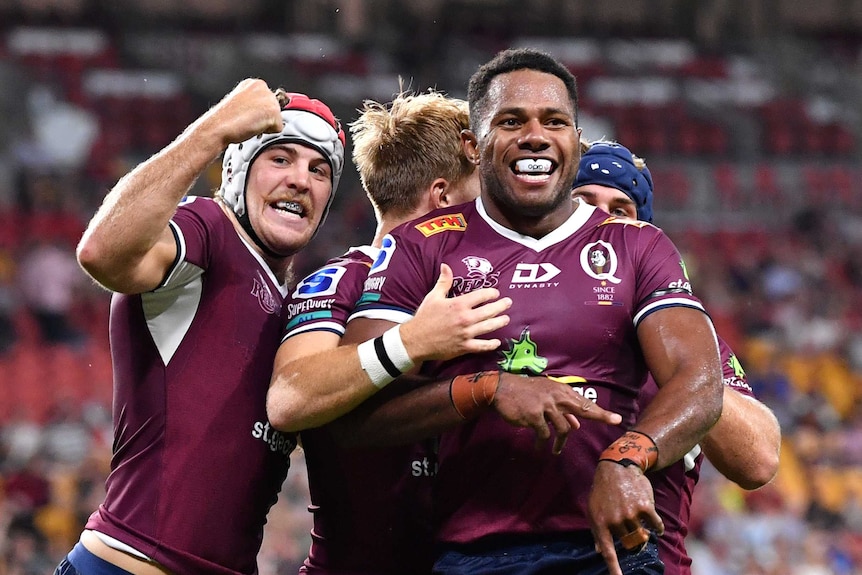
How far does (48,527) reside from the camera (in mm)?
9523

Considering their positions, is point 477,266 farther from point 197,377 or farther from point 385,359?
point 197,377

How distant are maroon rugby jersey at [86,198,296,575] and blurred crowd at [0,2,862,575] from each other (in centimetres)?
531

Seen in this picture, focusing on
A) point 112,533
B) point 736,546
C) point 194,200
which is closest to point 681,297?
point 194,200

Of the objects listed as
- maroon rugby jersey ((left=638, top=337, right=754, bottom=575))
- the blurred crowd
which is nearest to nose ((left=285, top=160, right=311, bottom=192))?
maroon rugby jersey ((left=638, top=337, right=754, bottom=575))

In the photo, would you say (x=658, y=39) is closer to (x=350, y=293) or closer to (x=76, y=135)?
(x=76, y=135)

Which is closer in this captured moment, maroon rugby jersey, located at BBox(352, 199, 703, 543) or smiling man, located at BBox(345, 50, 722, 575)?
smiling man, located at BBox(345, 50, 722, 575)

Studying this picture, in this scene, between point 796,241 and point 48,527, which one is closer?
point 48,527

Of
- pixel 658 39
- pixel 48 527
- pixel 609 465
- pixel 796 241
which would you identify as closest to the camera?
pixel 609 465

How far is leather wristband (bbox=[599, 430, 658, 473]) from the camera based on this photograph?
325cm

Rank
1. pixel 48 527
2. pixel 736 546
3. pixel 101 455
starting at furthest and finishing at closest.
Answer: pixel 736 546 → pixel 101 455 → pixel 48 527

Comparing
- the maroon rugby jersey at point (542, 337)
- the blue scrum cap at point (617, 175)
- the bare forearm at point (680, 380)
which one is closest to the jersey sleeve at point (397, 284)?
the maroon rugby jersey at point (542, 337)

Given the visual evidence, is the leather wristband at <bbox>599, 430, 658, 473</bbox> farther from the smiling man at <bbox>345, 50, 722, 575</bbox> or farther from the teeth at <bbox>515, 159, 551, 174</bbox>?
the teeth at <bbox>515, 159, 551, 174</bbox>

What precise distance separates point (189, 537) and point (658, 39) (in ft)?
65.8

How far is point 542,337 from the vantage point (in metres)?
3.57
